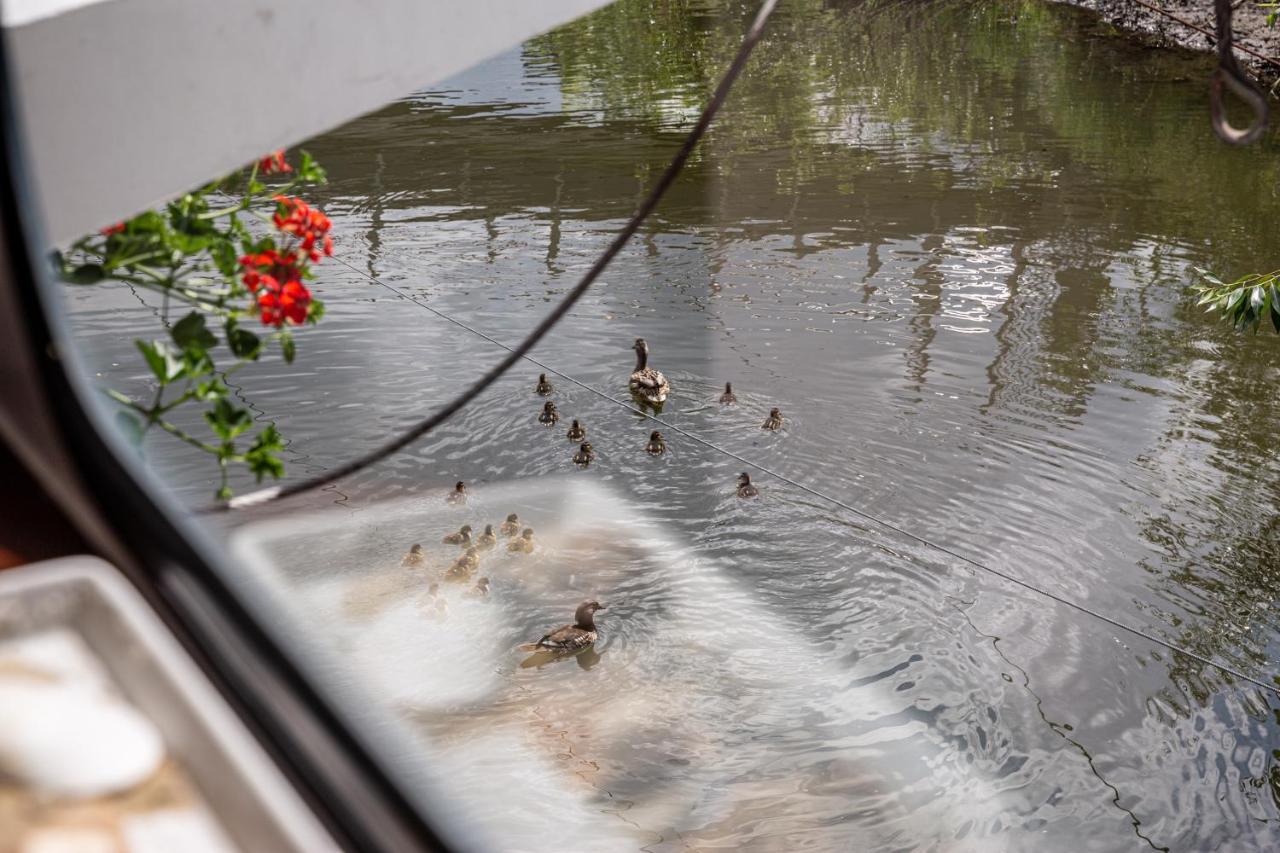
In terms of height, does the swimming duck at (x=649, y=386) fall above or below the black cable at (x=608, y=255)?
below

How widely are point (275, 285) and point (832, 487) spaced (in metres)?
2.10

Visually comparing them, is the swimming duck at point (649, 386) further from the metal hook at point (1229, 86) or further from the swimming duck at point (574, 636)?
the metal hook at point (1229, 86)

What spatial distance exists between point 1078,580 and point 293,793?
236 centimetres

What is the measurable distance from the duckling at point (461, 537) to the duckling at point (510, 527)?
0.08m

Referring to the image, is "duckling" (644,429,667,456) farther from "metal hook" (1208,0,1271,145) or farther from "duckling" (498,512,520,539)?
"metal hook" (1208,0,1271,145)

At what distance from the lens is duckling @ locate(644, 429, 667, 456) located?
10.2 ft

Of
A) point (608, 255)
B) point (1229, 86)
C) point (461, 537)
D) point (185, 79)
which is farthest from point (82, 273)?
point (461, 537)

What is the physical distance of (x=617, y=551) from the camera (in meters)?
2.67

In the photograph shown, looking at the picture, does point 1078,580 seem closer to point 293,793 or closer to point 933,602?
point 933,602

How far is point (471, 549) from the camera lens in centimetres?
265

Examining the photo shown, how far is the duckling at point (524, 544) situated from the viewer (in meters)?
2.70

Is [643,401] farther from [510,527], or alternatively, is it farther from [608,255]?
[608,255]

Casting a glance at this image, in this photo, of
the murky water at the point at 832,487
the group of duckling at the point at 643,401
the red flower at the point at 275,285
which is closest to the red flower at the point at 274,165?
the red flower at the point at 275,285

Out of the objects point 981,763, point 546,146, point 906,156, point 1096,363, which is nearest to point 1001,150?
point 906,156
